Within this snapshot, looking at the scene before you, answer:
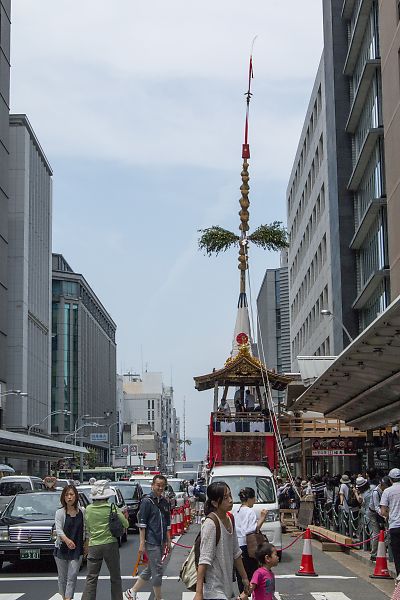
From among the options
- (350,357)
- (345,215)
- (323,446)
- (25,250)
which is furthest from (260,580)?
(25,250)

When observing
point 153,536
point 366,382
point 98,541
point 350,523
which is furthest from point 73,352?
point 98,541

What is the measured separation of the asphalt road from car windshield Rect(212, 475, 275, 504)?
1422mm

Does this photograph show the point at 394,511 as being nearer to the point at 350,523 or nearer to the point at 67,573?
the point at 67,573

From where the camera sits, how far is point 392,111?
134 feet

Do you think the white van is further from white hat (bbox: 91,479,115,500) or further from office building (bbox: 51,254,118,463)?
office building (bbox: 51,254,118,463)

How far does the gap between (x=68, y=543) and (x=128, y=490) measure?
68.2ft

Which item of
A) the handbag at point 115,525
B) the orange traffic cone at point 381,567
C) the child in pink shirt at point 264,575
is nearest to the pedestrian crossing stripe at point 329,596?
the orange traffic cone at point 381,567

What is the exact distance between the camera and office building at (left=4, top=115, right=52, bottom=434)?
319ft

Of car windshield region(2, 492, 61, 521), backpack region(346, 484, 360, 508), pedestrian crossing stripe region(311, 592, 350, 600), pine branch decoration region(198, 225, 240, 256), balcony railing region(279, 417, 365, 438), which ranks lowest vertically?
pedestrian crossing stripe region(311, 592, 350, 600)

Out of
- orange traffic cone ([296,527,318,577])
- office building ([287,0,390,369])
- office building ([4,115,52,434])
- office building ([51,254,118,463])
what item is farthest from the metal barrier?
office building ([51,254,118,463])

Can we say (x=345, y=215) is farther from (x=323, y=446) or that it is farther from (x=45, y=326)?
(x=45, y=326)

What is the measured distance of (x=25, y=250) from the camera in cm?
9912

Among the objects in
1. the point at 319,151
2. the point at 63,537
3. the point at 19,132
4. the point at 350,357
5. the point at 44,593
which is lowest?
the point at 44,593

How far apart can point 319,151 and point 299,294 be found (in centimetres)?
1650
